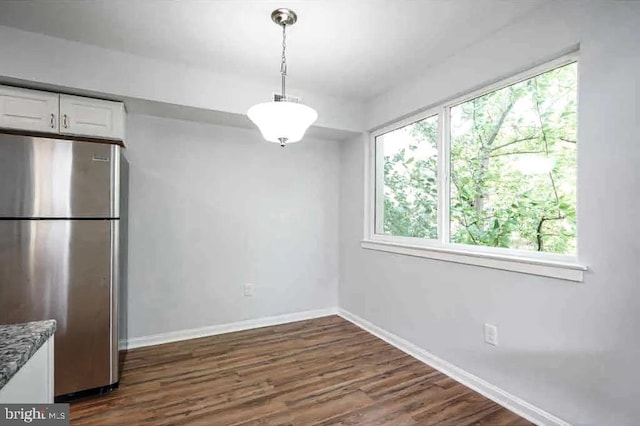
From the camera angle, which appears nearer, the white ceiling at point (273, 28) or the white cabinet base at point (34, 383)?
the white cabinet base at point (34, 383)

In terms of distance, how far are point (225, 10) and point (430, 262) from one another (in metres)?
2.45

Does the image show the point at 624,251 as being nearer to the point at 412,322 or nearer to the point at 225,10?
the point at 412,322

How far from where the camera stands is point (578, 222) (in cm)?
183

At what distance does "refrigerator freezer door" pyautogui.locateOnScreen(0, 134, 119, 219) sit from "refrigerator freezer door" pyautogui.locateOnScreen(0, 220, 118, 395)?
0.08 m

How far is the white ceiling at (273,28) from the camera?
1964 millimetres

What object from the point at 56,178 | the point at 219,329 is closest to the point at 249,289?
the point at 219,329

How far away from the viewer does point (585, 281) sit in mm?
1771

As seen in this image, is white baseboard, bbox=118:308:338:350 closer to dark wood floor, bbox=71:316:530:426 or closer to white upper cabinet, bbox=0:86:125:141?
dark wood floor, bbox=71:316:530:426

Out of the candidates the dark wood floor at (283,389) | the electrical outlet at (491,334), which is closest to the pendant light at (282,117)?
the dark wood floor at (283,389)

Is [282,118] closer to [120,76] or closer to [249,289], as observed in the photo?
[120,76]

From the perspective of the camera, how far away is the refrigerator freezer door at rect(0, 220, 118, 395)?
2066 mm

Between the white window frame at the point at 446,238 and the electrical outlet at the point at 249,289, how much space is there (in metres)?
1.36

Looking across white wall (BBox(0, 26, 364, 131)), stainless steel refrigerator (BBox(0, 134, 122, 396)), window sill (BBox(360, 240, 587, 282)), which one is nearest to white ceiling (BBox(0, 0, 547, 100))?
white wall (BBox(0, 26, 364, 131))

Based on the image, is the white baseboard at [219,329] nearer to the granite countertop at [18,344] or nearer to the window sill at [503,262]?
the window sill at [503,262]
